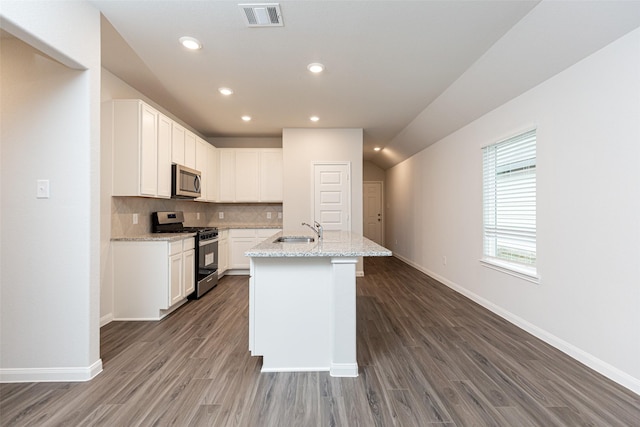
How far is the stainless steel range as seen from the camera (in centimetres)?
386

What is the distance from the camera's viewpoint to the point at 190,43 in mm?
2541

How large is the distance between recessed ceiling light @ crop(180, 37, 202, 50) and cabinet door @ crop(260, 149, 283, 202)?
2890mm

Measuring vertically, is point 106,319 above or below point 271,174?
below

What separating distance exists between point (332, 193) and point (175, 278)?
9.31ft

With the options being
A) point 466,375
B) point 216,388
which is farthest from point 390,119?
point 216,388

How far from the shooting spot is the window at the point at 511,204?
2.88 m

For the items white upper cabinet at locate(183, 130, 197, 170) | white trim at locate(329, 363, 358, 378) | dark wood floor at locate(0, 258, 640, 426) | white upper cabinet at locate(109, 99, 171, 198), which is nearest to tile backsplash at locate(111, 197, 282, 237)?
white upper cabinet at locate(109, 99, 171, 198)

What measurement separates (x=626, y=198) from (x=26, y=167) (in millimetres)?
4065

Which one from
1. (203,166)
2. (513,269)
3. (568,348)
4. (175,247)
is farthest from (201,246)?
(568,348)

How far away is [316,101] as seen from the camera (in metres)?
3.90

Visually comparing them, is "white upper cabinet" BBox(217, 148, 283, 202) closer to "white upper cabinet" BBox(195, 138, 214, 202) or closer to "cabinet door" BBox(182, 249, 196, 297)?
"white upper cabinet" BBox(195, 138, 214, 202)

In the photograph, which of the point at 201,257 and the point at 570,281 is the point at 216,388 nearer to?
the point at 201,257

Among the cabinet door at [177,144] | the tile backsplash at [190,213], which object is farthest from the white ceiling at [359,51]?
the tile backsplash at [190,213]

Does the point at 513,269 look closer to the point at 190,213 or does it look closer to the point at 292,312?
the point at 292,312
